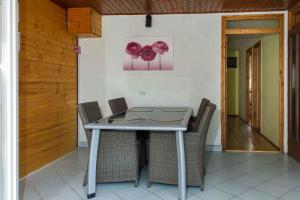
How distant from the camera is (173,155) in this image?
3057 millimetres

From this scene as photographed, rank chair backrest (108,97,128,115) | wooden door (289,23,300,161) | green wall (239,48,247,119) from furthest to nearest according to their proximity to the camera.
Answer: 1. green wall (239,48,247,119)
2. wooden door (289,23,300,161)
3. chair backrest (108,97,128,115)

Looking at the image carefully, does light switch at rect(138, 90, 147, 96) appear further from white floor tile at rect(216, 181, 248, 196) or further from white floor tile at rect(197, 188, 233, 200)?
white floor tile at rect(197, 188, 233, 200)

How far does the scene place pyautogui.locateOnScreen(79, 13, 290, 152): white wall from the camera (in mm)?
4973

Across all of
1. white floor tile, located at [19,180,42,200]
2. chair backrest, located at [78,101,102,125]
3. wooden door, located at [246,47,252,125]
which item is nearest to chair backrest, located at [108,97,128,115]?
chair backrest, located at [78,101,102,125]

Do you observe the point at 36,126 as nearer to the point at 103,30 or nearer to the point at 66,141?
the point at 66,141

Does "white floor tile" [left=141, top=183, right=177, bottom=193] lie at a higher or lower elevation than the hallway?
lower

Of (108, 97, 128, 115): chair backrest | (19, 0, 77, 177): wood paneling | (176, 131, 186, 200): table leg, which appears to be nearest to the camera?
(176, 131, 186, 200): table leg

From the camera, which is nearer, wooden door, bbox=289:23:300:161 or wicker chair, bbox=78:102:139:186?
wicker chair, bbox=78:102:139:186

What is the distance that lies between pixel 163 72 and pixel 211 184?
230 cm

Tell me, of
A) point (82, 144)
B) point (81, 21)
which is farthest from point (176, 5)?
point (82, 144)

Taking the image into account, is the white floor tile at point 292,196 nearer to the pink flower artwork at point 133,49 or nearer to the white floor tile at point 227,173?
the white floor tile at point 227,173

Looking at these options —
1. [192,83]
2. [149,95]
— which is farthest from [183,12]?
[149,95]

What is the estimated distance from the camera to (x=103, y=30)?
5.17 meters

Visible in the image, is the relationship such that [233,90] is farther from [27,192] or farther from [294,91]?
[27,192]
